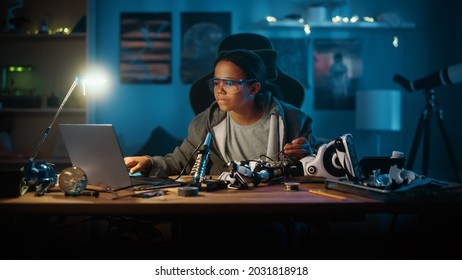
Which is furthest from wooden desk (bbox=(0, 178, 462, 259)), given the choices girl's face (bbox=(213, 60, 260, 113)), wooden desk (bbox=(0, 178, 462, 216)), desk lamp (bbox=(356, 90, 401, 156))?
desk lamp (bbox=(356, 90, 401, 156))

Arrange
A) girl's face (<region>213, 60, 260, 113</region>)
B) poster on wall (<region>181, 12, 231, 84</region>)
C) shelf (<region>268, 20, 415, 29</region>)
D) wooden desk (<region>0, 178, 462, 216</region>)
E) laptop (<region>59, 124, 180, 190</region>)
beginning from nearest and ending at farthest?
1. wooden desk (<region>0, 178, 462, 216</region>)
2. laptop (<region>59, 124, 180, 190</region>)
3. girl's face (<region>213, 60, 260, 113</region>)
4. shelf (<region>268, 20, 415, 29</region>)
5. poster on wall (<region>181, 12, 231, 84</region>)

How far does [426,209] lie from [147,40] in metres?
3.52

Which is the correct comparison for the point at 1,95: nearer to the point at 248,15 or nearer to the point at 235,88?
the point at 248,15

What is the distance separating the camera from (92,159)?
1.48 meters

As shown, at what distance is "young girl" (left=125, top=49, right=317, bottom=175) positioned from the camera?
2.32 m

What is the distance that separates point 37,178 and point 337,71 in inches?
134

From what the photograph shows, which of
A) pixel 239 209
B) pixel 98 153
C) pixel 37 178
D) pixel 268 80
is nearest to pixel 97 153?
pixel 98 153

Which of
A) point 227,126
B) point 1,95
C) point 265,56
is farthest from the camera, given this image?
point 1,95

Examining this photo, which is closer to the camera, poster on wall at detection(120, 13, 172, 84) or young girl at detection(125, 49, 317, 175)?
young girl at detection(125, 49, 317, 175)

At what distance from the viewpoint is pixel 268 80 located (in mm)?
2760

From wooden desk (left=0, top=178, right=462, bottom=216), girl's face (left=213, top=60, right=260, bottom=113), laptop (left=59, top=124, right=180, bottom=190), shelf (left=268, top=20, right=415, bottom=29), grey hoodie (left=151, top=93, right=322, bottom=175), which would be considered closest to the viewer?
wooden desk (left=0, top=178, right=462, bottom=216)

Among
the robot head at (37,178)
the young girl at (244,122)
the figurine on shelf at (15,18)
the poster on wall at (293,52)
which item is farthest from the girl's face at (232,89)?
the figurine on shelf at (15,18)

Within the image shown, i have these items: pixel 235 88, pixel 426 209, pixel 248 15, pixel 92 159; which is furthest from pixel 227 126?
pixel 248 15

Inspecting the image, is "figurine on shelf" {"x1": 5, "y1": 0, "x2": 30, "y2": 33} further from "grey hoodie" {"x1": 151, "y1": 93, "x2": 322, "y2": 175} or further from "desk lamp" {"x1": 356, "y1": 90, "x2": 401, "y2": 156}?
"desk lamp" {"x1": 356, "y1": 90, "x2": 401, "y2": 156}
